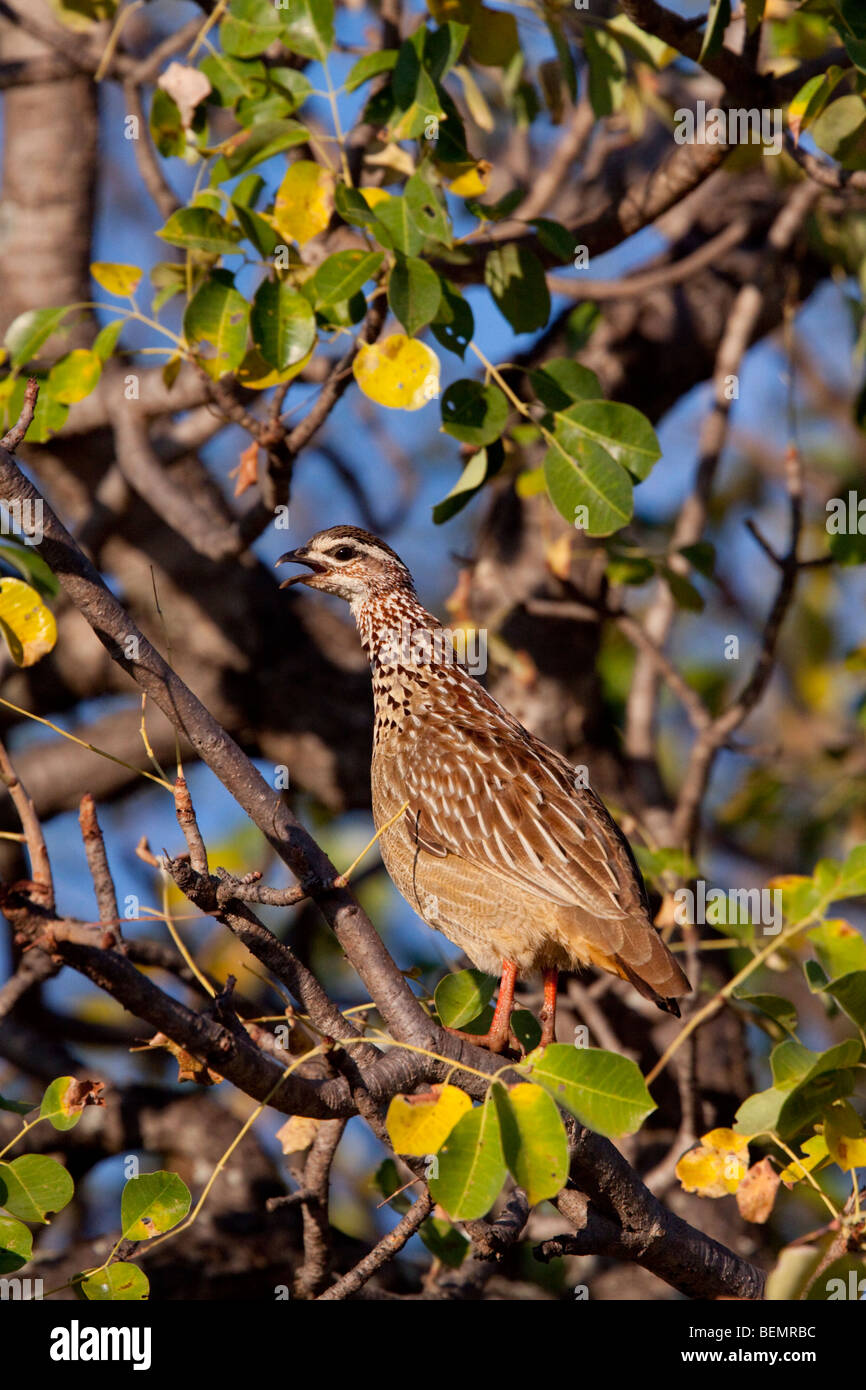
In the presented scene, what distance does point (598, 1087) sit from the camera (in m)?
2.55

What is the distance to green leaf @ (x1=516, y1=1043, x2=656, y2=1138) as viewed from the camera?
8.25 feet

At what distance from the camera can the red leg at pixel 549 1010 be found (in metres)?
3.94

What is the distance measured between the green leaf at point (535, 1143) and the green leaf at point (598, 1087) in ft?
0.17

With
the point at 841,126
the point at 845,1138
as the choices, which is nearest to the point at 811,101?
the point at 841,126

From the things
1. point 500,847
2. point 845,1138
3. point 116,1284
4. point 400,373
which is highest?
point 400,373

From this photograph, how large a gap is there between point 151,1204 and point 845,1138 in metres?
1.59

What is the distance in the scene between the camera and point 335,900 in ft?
9.62

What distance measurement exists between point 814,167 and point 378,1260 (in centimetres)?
362

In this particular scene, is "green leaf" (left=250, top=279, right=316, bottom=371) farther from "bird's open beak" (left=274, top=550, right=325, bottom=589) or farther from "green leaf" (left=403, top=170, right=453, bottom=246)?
"bird's open beak" (left=274, top=550, right=325, bottom=589)

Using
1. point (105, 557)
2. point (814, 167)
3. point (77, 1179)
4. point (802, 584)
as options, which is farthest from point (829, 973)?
point (802, 584)

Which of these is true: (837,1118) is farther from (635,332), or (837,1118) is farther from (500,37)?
(635,332)

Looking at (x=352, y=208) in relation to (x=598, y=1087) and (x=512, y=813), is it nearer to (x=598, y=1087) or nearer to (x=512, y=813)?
(x=512, y=813)

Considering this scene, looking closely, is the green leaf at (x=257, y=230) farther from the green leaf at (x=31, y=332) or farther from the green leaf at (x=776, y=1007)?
the green leaf at (x=776, y=1007)

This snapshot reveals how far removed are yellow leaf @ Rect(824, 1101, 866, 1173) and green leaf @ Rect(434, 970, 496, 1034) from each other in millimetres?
945
